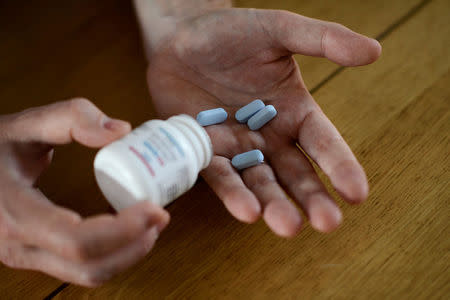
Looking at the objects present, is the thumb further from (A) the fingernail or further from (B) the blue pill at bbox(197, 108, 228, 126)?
(B) the blue pill at bbox(197, 108, 228, 126)

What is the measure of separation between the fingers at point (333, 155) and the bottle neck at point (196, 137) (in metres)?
0.24

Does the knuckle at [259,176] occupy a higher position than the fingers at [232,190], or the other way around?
the fingers at [232,190]

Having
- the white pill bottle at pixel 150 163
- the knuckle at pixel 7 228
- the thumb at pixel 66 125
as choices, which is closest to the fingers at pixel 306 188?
the white pill bottle at pixel 150 163

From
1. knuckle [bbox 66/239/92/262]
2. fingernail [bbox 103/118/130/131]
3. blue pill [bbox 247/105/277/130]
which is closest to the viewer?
knuckle [bbox 66/239/92/262]

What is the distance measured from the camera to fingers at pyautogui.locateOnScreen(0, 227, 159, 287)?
31.4 inches

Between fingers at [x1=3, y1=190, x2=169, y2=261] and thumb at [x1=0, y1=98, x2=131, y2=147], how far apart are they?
0.16 metres

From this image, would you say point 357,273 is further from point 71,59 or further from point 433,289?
point 71,59

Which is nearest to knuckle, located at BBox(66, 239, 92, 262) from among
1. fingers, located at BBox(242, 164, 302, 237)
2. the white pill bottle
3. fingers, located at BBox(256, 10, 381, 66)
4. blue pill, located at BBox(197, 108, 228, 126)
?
the white pill bottle

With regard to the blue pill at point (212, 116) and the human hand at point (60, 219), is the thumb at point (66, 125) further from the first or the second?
the blue pill at point (212, 116)

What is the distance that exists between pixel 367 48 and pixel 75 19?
1.11 metres

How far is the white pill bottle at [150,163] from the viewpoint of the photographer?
2.60ft

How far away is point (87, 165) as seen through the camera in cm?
122

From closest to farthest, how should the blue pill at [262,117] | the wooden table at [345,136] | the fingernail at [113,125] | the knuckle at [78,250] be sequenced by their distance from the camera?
the knuckle at [78,250]
the fingernail at [113,125]
the wooden table at [345,136]
the blue pill at [262,117]

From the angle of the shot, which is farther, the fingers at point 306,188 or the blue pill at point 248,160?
the blue pill at point 248,160
